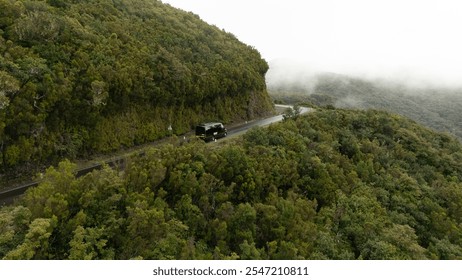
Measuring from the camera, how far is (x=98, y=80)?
25.4m

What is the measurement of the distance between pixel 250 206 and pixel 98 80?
51.3 feet

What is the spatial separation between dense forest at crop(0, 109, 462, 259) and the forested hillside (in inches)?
244

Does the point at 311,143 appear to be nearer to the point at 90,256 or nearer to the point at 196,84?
the point at 196,84

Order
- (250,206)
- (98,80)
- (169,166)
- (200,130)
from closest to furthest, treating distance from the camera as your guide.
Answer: (250,206) < (169,166) < (98,80) < (200,130)

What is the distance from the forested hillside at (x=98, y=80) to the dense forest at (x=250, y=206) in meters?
6.20

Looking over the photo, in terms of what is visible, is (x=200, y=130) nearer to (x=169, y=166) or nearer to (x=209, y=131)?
(x=209, y=131)

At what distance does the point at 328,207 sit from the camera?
81.5 ft

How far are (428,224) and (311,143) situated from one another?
12314mm

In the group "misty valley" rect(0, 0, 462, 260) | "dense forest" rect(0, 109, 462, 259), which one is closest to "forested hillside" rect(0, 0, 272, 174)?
"misty valley" rect(0, 0, 462, 260)

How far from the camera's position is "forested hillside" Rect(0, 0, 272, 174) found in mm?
21359

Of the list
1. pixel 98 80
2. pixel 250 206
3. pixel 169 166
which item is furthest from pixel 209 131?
pixel 250 206

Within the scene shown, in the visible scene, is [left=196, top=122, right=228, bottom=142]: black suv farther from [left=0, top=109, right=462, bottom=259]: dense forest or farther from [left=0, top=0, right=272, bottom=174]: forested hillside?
[left=0, top=109, right=462, bottom=259]: dense forest

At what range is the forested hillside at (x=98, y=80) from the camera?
21.4 m

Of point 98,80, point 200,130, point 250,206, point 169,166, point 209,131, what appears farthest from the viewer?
point 209,131
